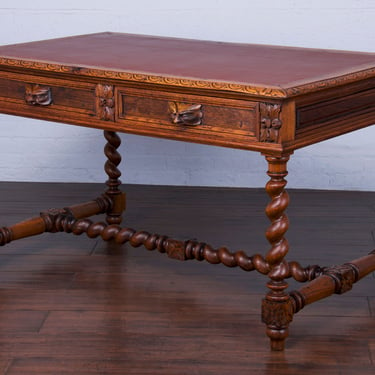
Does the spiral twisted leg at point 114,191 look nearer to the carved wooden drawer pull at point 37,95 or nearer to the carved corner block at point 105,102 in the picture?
the carved wooden drawer pull at point 37,95

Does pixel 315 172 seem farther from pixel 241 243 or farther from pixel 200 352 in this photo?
pixel 200 352

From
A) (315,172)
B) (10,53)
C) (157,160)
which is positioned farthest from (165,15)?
(10,53)

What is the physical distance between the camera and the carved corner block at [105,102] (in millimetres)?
3649

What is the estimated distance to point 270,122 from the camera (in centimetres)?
323

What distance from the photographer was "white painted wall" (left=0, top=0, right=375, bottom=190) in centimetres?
556

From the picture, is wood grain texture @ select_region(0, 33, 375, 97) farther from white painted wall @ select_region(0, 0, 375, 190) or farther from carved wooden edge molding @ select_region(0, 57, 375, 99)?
white painted wall @ select_region(0, 0, 375, 190)

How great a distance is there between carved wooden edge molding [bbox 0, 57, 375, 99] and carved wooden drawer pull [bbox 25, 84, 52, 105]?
0.09 metres

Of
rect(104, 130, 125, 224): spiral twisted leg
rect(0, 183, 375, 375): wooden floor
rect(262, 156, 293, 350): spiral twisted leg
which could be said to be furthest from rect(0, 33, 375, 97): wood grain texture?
rect(0, 183, 375, 375): wooden floor

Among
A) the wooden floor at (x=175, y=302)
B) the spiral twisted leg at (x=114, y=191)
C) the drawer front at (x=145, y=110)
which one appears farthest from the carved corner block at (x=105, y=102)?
the spiral twisted leg at (x=114, y=191)

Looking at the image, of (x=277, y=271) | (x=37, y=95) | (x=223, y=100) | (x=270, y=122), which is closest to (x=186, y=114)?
(x=223, y=100)

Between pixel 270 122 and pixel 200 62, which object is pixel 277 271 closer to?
pixel 270 122

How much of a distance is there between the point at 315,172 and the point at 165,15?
4.21ft

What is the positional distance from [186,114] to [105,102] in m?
0.41

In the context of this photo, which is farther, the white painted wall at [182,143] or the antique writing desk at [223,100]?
the white painted wall at [182,143]
